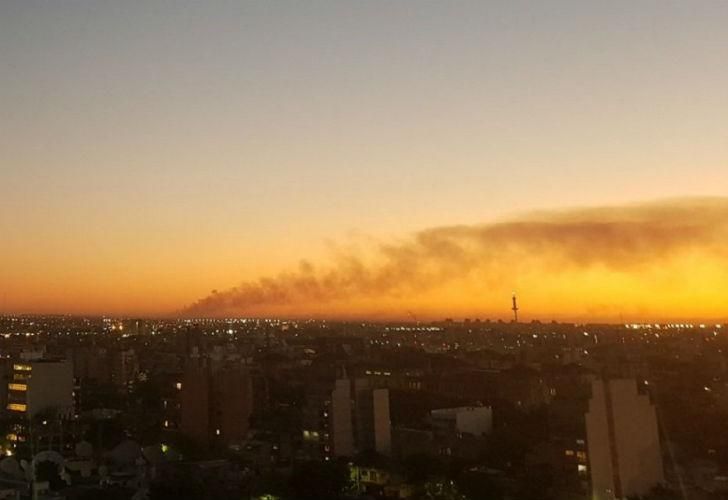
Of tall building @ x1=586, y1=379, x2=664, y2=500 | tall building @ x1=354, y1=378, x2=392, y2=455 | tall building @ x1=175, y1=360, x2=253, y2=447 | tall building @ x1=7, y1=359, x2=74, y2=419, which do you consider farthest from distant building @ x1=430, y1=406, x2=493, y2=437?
tall building @ x1=7, y1=359, x2=74, y2=419

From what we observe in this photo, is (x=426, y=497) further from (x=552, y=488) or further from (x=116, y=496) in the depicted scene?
(x=116, y=496)

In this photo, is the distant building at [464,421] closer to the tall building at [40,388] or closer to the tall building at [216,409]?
the tall building at [216,409]

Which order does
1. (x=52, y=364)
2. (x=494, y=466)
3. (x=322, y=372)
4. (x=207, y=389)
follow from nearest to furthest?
(x=494, y=466) < (x=207, y=389) < (x=52, y=364) < (x=322, y=372)

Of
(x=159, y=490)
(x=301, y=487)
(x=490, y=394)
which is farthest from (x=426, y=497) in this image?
(x=490, y=394)

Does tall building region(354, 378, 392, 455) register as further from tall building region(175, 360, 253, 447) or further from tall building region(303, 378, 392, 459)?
tall building region(175, 360, 253, 447)

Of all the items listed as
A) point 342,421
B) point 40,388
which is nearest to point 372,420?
point 342,421

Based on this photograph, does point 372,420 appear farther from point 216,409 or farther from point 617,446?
point 617,446
